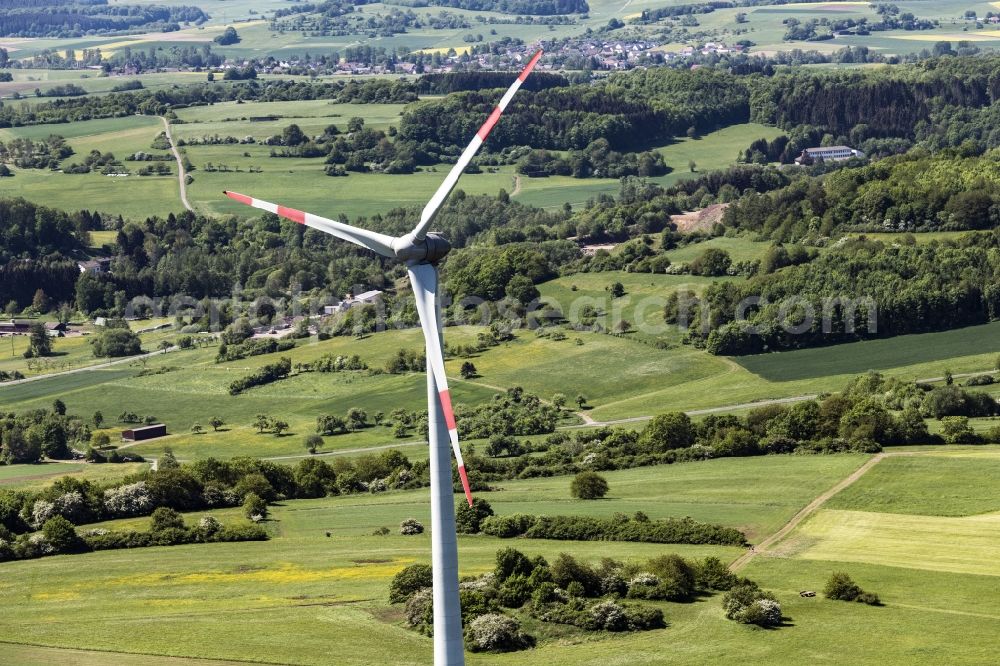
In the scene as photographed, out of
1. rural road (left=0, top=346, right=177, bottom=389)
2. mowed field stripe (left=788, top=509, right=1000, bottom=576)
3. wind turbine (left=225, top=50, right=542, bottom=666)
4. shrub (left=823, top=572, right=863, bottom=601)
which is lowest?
rural road (left=0, top=346, right=177, bottom=389)

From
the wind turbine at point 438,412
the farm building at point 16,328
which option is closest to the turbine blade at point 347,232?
the wind turbine at point 438,412

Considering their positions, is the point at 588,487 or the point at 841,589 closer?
the point at 841,589

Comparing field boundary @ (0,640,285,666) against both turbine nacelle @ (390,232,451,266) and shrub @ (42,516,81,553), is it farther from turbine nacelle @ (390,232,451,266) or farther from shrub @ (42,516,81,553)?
turbine nacelle @ (390,232,451,266)

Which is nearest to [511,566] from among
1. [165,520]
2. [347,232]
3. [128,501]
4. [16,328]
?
[165,520]

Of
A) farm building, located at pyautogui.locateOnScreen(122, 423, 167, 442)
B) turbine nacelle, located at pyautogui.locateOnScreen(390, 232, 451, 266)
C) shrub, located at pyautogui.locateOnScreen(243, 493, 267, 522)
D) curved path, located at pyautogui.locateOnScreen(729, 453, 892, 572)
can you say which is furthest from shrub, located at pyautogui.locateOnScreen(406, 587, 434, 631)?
farm building, located at pyautogui.locateOnScreen(122, 423, 167, 442)

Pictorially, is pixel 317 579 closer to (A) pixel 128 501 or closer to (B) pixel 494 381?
(A) pixel 128 501

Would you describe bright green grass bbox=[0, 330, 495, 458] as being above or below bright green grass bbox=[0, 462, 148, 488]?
below
